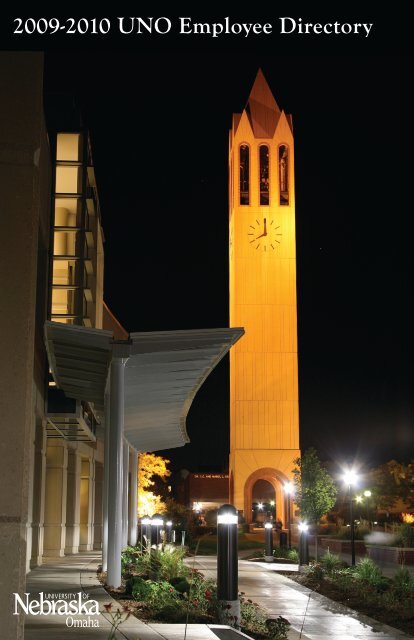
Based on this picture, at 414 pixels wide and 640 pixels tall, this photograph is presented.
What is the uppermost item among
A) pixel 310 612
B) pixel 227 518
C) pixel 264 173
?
pixel 264 173

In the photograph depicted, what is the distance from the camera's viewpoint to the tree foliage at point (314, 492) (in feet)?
121

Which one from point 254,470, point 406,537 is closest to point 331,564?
point 406,537

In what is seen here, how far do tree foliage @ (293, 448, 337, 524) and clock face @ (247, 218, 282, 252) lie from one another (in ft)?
95.4

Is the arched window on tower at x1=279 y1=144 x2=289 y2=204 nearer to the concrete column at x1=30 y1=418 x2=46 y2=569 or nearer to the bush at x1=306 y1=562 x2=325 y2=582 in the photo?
the concrete column at x1=30 y1=418 x2=46 y2=569

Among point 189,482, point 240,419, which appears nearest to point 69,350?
point 240,419

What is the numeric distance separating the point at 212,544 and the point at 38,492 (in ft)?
70.0

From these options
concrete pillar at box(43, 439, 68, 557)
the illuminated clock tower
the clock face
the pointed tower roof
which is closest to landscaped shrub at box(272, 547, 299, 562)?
concrete pillar at box(43, 439, 68, 557)

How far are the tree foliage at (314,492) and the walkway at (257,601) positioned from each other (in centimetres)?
1236

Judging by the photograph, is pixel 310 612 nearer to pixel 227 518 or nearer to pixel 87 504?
pixel 227 518

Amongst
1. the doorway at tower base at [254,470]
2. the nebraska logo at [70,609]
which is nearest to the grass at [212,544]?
the doorway at tower base at [254,470]

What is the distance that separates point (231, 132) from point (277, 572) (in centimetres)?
5033

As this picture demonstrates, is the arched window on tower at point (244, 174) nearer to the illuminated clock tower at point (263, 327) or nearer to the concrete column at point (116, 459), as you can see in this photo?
the illuminated clock tower at point (263, 327)

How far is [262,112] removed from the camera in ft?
226

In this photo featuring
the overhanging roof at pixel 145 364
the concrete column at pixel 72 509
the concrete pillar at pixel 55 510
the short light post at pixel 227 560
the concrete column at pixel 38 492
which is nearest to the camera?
the short light post at pixel 227 560
